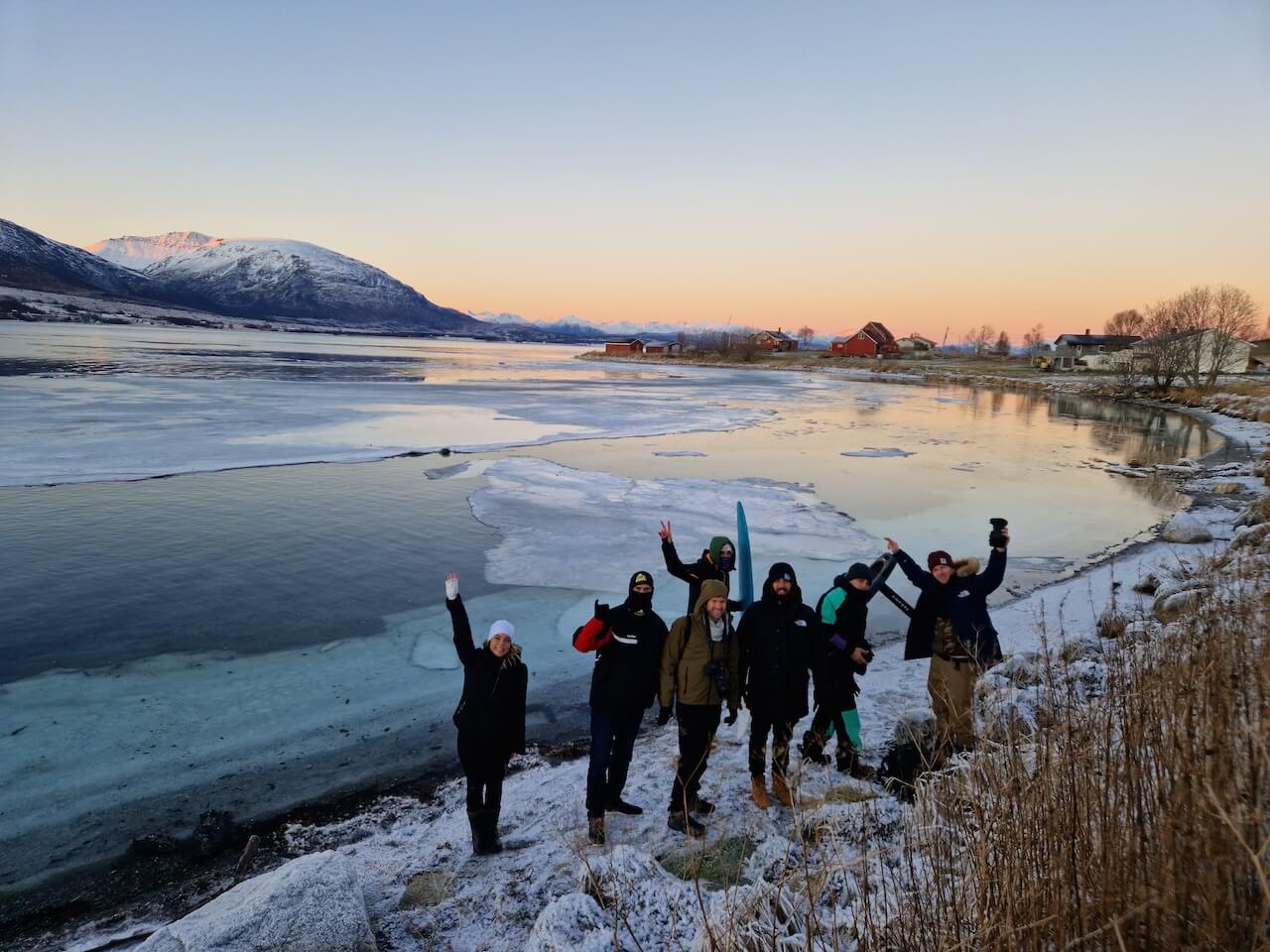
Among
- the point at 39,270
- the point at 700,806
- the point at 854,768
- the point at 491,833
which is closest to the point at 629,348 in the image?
the point at 854,768

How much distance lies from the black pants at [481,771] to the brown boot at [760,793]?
158 cm

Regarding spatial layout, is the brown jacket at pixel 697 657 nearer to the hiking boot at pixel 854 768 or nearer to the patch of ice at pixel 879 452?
the hiking boot at pixel 854 768

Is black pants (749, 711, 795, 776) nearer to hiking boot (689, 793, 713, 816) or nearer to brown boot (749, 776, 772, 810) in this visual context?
brown boot (749, 776, 772, 810)

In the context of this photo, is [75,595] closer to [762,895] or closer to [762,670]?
[762,670]

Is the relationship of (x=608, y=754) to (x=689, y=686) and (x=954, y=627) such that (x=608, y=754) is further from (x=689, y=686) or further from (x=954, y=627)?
(x=954, y=627)

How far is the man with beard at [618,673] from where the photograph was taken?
401 centimetres

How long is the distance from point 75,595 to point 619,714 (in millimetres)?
7492

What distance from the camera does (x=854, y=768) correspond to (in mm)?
4422

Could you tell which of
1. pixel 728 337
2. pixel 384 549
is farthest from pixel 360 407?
pixel 728 337

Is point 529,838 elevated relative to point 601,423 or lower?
lower

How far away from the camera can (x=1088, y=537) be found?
37.5ft

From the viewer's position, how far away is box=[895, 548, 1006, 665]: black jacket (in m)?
4.57

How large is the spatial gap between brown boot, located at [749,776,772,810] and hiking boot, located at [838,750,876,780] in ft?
2.04

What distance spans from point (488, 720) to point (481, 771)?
34 cm
